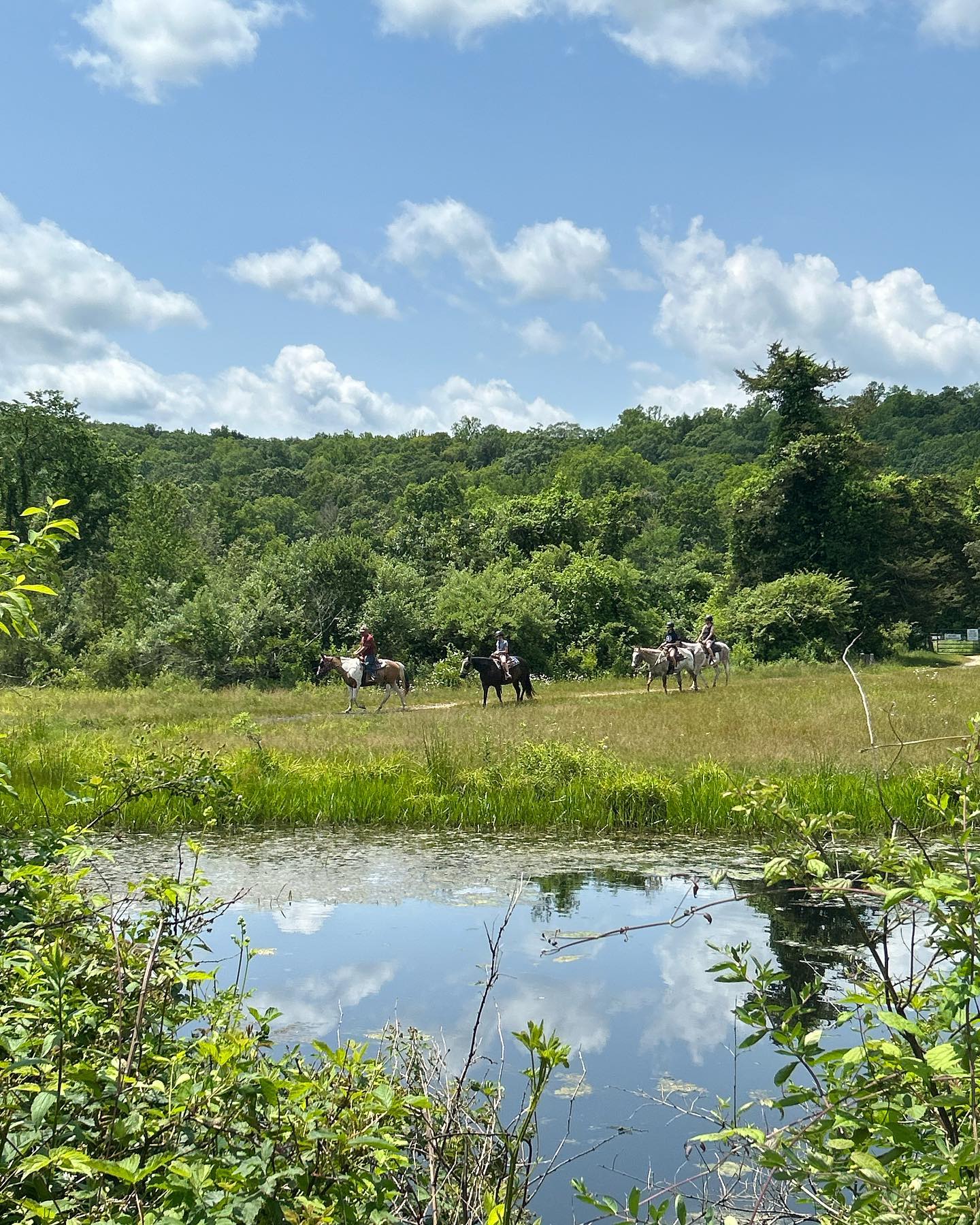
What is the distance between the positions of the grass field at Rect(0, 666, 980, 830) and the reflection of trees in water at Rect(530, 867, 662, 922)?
Result: 1247mm

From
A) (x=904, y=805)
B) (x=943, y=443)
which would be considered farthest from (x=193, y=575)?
(x=943, y=443)

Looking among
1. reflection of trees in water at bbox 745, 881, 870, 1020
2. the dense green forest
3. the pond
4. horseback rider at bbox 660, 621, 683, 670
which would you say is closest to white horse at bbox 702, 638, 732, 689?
horseback rider at bbox 660, 621, 683, 670

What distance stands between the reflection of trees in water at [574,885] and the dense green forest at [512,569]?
22.0m

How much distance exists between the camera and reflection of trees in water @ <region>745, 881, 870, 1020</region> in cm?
659

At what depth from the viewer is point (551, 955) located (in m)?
7.86

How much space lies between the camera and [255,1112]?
Result: 8.79ft

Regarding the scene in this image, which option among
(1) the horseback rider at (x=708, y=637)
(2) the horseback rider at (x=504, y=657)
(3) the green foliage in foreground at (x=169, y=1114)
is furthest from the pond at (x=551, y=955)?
(1) the horseback rider at (x=708, y=637)

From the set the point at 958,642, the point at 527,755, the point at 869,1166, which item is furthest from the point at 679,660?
the point at 958,642

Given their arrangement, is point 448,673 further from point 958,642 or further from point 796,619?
point 958,642

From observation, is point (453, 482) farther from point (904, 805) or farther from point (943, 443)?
point (943, 443)

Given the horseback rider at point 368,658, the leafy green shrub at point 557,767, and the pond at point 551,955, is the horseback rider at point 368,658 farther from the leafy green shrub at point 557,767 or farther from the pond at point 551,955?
the pond at point 551,955

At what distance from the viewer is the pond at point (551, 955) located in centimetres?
530

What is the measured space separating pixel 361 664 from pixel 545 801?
43.6 feet

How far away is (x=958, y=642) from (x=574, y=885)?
190 feet
